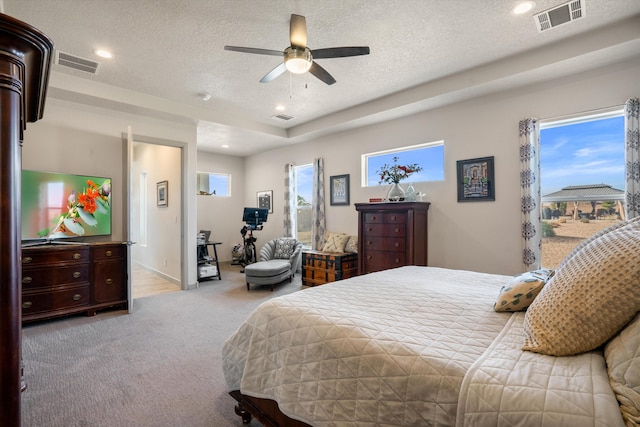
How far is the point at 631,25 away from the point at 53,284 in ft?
20.2

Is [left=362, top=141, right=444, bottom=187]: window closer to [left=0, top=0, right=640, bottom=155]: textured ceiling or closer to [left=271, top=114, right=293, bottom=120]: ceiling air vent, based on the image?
[left=0, top=0, right=640, bottom=155]: textured ceiling

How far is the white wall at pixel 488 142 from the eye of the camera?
121 inches

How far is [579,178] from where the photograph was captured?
3.23m

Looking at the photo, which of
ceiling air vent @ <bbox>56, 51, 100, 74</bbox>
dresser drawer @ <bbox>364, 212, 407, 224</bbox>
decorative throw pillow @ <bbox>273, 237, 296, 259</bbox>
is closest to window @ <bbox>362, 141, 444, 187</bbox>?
dresser drawer @ <bbox>364, 212, 407, 224</bbox>

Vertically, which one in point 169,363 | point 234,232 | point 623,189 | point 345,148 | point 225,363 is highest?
point 345,148

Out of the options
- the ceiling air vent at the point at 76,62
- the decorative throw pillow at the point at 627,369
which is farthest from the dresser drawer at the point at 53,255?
the decorative throw pillow at the point at 627,369

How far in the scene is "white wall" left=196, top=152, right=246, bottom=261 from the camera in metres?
6.97

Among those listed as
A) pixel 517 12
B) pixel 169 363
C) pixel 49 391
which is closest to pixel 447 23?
pixel 517 12

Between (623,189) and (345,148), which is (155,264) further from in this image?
(623,189)

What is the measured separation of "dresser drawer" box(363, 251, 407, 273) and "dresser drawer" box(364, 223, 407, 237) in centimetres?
25

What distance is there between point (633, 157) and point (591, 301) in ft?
9.47

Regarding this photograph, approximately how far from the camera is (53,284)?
334cm

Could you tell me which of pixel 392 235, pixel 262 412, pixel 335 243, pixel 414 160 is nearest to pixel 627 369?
pixel 262 412

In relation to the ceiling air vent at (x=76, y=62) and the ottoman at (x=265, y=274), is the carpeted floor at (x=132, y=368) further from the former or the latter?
the ceiling air vent at (x=76, y=62)
